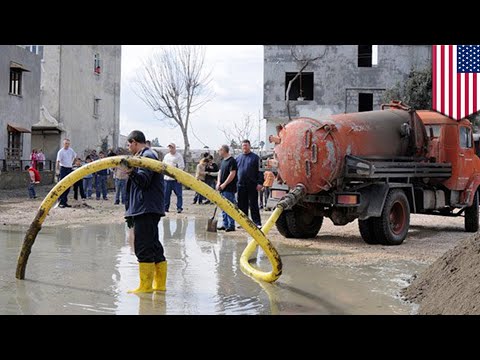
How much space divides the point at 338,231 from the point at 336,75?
25.5 metres

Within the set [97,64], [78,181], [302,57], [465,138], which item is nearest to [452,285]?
[465,138]

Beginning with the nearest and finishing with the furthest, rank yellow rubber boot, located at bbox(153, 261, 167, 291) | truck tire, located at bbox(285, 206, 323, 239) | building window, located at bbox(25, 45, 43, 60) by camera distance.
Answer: yellow rubber boot, located at bbox(153, 261, 167, 291) < truck tire, located at bbox(285, 206, 323, 239) < building window, located at bbox(25, 45, 43, 60)

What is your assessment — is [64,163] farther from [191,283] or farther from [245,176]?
[191,283]

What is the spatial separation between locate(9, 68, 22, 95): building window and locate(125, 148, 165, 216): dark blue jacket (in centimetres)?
2784

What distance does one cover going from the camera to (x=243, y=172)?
41.0 feet

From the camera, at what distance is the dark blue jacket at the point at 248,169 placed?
12.4 meters

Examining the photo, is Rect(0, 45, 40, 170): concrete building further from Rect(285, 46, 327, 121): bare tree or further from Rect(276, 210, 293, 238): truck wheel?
Rect(276, 210, 293, 238): truck wheel

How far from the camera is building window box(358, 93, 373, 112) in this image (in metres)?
37.9

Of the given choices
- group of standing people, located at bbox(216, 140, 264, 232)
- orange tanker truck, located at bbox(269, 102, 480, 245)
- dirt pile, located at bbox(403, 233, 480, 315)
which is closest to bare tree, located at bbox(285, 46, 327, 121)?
orange tanker truck, located at bbox(269, 102, 480, 245)

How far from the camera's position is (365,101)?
38.2 metres

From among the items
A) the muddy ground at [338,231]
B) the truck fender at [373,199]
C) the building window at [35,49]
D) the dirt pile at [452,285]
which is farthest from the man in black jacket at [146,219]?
the building window at [35,49]
